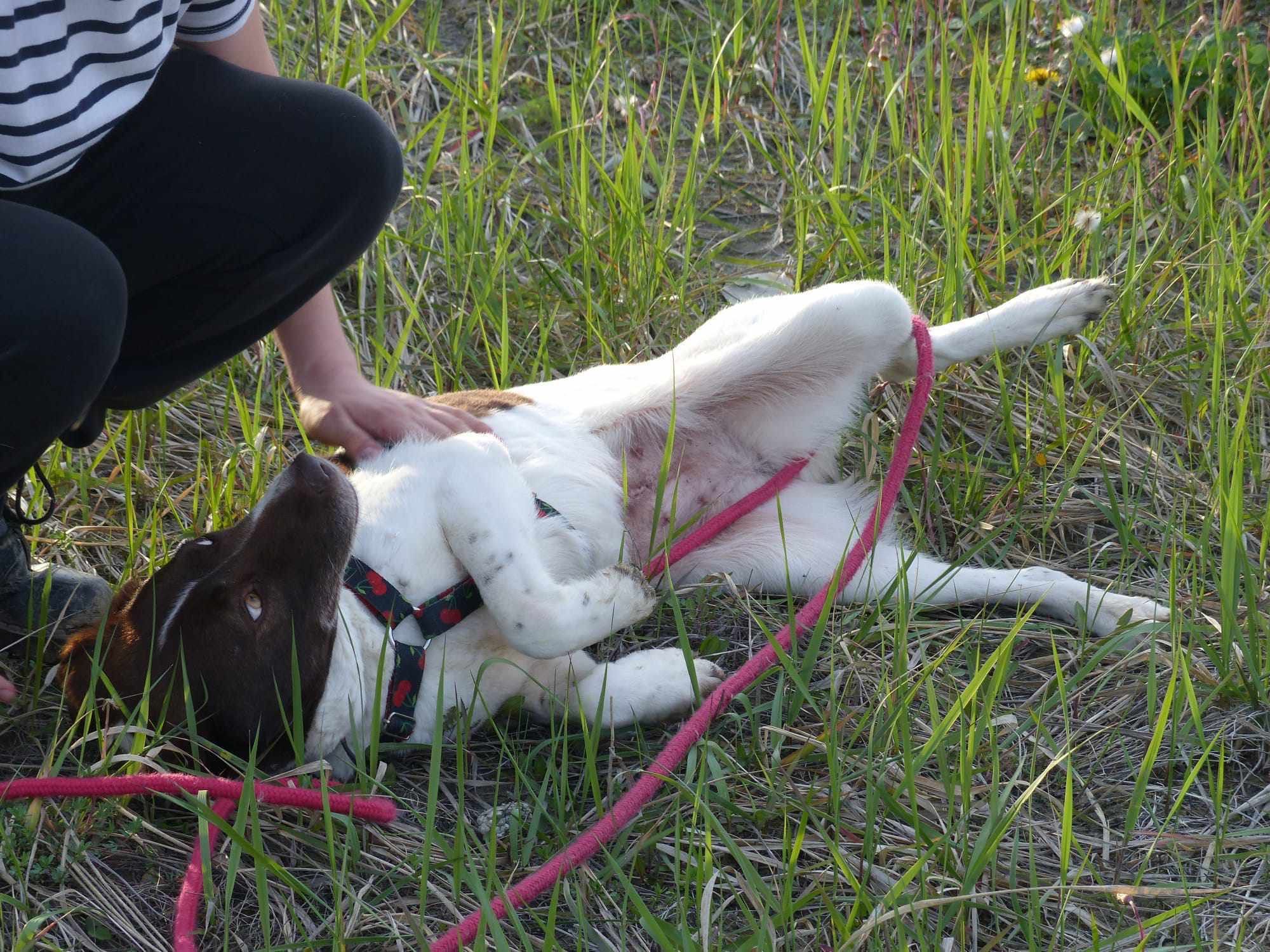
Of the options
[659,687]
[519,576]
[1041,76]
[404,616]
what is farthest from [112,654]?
[1041,76]

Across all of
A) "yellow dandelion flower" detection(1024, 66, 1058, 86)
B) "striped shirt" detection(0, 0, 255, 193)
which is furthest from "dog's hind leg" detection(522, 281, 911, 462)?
"yellow dandelion flower" detection(1024, 66, 1058, 86)

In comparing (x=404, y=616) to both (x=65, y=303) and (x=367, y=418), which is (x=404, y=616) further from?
(x=65, y=303)

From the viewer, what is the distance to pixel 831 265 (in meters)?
3.29

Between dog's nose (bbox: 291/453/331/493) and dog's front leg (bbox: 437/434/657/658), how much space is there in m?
0.27

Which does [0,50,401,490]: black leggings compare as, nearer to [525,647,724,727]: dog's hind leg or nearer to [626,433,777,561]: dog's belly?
[626,433,777,561]: dog's belly

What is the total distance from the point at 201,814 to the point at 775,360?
152cm

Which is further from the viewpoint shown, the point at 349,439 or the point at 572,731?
the point at 349,439

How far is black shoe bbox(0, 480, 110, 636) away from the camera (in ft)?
7.84

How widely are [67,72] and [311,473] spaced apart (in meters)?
0.81

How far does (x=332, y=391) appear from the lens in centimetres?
255

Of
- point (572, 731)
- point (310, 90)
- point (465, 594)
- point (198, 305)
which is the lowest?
point (572, 731)

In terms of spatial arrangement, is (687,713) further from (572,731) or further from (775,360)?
(775,360)

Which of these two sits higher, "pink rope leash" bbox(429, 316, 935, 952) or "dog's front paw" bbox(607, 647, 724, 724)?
"pink rope leash" bbox(429, 316, 935, 952)

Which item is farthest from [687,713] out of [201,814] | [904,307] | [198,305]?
[198,305]
